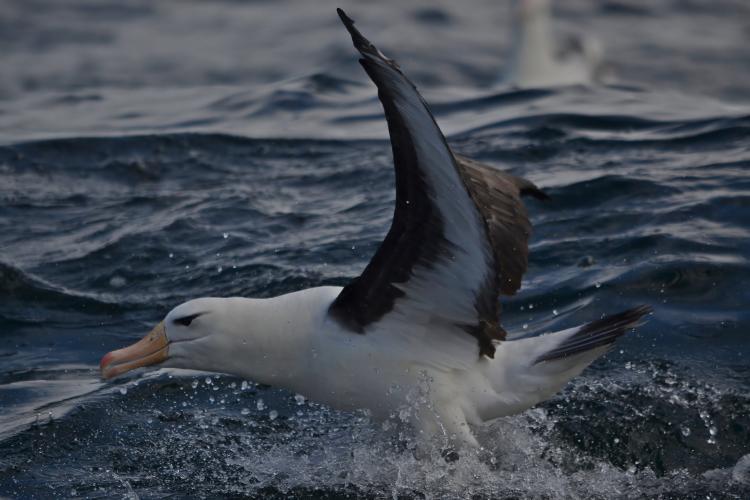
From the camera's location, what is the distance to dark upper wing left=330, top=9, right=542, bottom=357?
439 cm

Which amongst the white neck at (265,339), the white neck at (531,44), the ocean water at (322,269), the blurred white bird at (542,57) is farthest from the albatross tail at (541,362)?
the white neck at (531,44)

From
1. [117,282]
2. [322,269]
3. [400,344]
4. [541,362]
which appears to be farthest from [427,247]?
[117,282]

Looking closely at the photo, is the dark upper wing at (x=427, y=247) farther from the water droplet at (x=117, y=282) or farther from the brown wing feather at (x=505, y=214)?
the water droplet at (x=117, y=282)

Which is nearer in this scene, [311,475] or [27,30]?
[311,475]

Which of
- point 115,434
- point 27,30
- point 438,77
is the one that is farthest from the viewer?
point 27,30

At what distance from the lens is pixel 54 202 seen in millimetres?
9680

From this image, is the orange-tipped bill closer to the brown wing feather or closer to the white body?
the white body

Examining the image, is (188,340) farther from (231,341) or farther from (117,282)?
(117,282)

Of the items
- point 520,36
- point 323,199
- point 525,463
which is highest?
point 520,36

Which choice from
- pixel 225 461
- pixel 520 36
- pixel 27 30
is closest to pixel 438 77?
pixel 520 36

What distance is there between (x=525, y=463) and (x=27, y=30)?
58.8 ft

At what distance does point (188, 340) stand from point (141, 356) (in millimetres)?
228

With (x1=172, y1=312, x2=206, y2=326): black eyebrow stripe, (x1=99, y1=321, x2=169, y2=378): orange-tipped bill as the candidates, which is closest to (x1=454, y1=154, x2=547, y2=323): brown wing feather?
(x1=172, y1=312, x2=206, y2=326): black eyebrow stripe

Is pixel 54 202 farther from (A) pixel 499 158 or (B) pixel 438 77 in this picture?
(B) pixel 438 77
